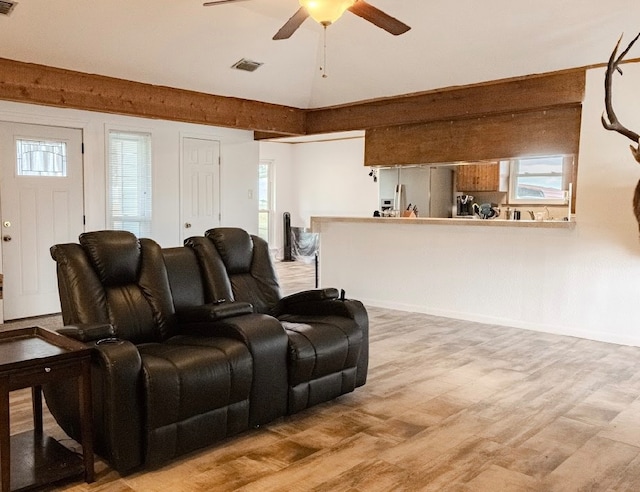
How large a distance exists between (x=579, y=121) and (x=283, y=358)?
3.97 metres

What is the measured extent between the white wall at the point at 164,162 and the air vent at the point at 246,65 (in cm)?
169

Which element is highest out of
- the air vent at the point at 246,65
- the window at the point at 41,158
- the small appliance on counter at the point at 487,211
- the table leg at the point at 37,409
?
the air vent at the point at 246,65

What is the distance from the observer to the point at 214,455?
2771mm

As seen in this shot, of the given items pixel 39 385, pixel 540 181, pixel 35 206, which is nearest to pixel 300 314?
pixel 39 385

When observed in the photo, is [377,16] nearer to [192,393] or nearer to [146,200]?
[192,393]

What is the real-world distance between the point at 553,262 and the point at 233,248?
335 centimetres

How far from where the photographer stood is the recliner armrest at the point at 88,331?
263 cm

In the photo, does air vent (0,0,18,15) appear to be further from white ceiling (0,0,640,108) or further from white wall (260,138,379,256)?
white wall (260,138,379,256)

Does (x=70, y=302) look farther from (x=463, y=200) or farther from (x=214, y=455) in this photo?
(x=463, y=200)

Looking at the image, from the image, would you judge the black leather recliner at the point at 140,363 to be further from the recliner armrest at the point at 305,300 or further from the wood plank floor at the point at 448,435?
the recliner armrest at the point at 305,300

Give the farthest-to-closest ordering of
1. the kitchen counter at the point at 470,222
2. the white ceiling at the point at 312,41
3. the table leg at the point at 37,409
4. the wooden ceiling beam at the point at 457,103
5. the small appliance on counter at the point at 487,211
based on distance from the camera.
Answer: the small appliance on counter at the point at 487,211 → the kitchen counter at the point at 470,222 → the wooden ceiling beam at the point at 457,103 → the white ceiling at the point at 312,41 → the table leg at the point at 37,409

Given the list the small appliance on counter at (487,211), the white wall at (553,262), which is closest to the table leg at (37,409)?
the white wall at (553,262)

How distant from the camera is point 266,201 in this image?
11562 millimetres

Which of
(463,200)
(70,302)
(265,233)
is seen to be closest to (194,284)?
(70,302)
